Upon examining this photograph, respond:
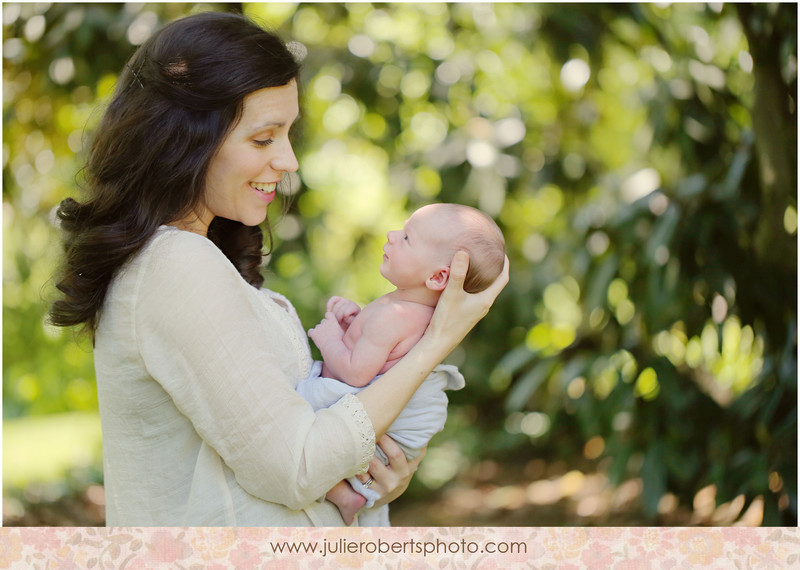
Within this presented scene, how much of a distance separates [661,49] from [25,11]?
2.37 meters

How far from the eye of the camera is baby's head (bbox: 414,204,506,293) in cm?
118

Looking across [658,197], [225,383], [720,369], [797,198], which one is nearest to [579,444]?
[720,369]

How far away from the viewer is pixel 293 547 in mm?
1280

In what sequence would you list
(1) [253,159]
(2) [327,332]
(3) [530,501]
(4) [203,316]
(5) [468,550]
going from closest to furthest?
(4) [203,316] < (1) [253,159] < (2) [327,332] < (5) [468,550] < (3) [530,501]

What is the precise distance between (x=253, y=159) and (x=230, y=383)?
1.19ft

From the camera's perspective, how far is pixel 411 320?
119cm

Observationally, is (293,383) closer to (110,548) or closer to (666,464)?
(110,548)

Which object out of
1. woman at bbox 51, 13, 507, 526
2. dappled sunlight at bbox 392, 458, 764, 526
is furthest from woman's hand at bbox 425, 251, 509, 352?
dappled sunlight at bbox 392, 458, 764, 526

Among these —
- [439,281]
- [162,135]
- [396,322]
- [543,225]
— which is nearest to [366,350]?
[396,322]

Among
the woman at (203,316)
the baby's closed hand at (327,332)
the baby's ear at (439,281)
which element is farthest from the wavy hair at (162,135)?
the baby's ear at (439,281)

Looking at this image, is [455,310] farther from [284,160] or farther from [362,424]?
[284,160]

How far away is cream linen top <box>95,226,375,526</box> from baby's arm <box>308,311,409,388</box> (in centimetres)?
8

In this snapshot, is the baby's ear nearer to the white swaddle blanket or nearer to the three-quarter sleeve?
the white swaddle blanket

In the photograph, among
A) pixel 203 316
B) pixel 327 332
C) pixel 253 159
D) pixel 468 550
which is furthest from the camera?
pixel 468 550
